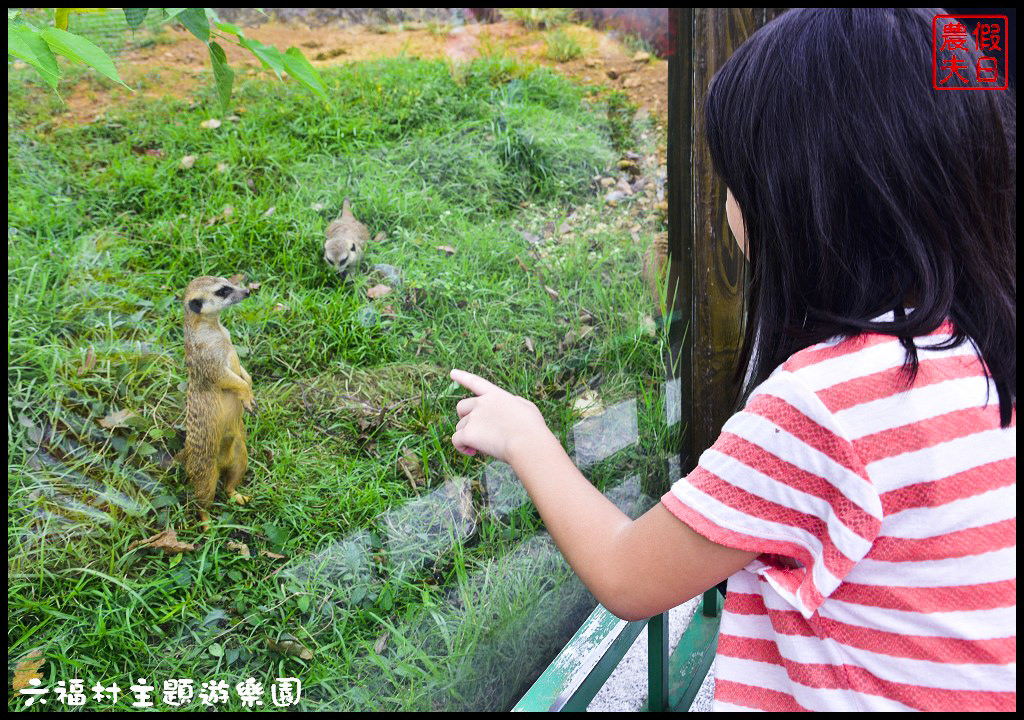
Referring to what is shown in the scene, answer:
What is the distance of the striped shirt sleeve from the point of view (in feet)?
3.07

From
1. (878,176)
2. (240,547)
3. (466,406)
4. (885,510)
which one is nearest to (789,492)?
(885,510)

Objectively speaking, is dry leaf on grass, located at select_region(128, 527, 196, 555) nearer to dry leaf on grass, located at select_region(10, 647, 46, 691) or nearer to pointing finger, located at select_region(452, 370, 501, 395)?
dry leaf on grass, located at select_region(10, 647, 46, 691)

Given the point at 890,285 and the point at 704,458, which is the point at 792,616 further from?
the point at 890,285

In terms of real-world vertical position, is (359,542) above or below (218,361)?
below

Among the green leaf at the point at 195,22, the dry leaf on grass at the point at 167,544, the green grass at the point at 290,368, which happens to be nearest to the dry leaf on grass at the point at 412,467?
the green grass at the point at 290,368

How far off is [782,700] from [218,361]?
3.17 ft

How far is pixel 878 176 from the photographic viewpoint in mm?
1026

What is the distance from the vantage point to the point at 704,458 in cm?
100

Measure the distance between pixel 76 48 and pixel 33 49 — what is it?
5 centimetres

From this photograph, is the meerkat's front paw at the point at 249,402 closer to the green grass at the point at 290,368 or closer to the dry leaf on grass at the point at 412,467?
the green grass at the point at 290,368

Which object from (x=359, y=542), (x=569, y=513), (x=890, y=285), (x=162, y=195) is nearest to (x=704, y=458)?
(x=569, y=513)

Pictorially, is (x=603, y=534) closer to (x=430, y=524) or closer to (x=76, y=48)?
(x=430, y=524)

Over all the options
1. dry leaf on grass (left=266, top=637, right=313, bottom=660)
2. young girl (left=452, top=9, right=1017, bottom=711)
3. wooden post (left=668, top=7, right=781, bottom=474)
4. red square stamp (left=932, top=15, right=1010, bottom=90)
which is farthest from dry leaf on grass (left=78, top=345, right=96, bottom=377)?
wooden post (left=668, top=7, right=781, bottom=474)

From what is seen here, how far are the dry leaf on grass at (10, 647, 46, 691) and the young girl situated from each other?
673mm
